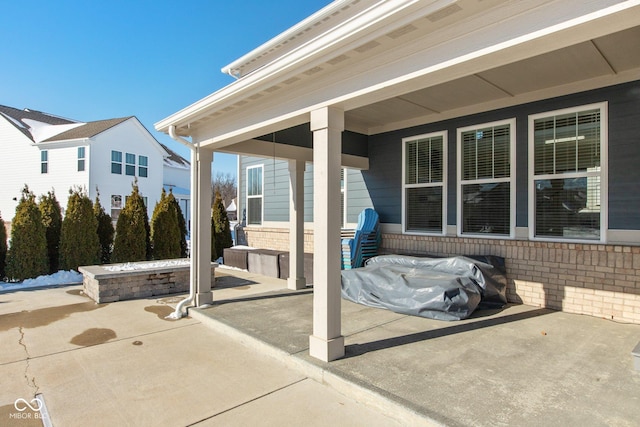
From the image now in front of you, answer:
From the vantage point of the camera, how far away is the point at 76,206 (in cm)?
779

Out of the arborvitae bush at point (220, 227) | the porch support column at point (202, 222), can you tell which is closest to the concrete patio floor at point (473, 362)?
the porch support column at point (202, 222)

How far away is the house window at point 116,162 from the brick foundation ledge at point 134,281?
1337 cm

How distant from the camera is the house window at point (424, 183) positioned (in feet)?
20.6

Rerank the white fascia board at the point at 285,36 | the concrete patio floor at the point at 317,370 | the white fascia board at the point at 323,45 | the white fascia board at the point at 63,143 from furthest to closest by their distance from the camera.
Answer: the white fascia board at the point at 63,143, the white fascia board at the point at 285,36, the concrete patio floor at the point at 317,370, the white fascia board at the point at 323,45

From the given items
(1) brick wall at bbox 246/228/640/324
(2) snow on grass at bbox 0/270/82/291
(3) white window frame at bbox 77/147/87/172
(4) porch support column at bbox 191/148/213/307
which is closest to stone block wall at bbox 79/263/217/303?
(2) snow on grass at bbox 0/270/82/291

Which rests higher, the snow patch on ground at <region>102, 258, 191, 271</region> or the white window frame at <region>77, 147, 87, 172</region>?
the white window frame at <region>77, 147, 87, 172</region>

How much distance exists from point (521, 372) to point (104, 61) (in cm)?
1416

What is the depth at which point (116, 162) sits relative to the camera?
18.2 metres

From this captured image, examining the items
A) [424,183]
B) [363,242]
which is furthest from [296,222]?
[424,183]

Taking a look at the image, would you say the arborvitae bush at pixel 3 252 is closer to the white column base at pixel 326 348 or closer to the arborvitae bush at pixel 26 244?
the arborvitae bush at pixel 26 244

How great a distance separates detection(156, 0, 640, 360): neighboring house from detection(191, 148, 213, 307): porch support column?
3 centimetres

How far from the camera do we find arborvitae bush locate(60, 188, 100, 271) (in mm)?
7738

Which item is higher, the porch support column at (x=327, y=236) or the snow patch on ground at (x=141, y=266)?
the porch support column at (x=327, y=236)

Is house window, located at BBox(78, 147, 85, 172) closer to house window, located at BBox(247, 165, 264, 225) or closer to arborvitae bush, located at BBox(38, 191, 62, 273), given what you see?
arborvitae bush, located at BBox(38, 191, 62, 273)
